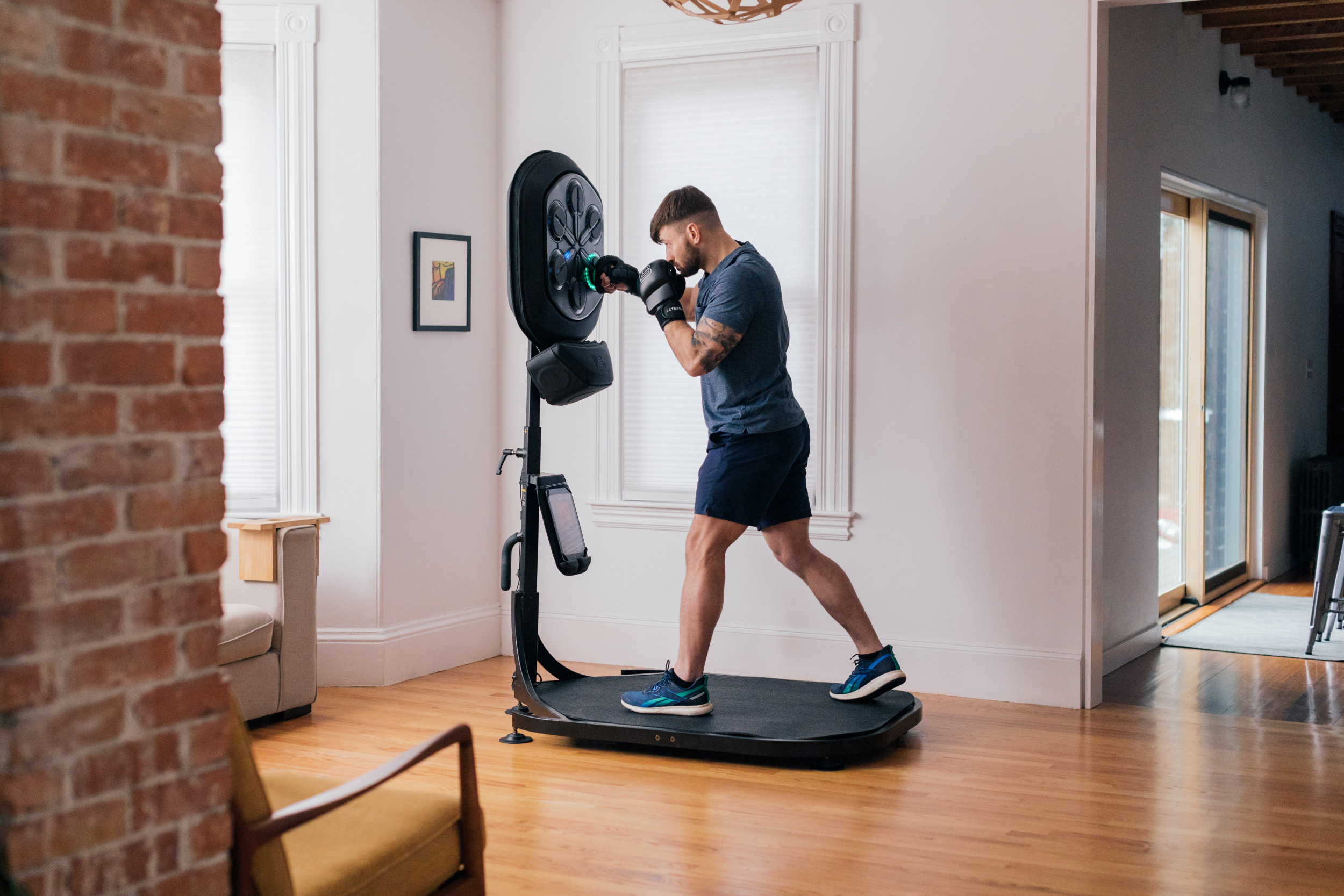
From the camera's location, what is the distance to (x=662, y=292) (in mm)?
3828

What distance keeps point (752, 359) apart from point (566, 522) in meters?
0.82

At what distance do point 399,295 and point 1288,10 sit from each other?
14.1ft

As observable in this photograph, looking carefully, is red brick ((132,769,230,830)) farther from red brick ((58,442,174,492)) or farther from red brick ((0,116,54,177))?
red brick ((0,116,54,177))

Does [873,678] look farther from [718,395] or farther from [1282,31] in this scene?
[1282,31]

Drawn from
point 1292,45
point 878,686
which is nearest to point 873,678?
point 878,686

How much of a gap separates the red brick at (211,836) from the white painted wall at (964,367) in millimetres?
3299

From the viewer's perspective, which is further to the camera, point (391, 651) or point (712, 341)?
point (391, 651)

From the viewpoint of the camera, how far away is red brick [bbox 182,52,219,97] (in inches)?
62.9

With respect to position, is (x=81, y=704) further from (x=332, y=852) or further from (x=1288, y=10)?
(x=1288, y=10)

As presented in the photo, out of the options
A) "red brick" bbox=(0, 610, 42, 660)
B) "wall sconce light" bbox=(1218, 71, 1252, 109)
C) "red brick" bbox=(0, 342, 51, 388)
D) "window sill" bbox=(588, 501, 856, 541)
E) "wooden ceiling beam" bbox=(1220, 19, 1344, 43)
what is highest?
"wooden ceiling beam" bbox=(1220, 19, 1344, 43)

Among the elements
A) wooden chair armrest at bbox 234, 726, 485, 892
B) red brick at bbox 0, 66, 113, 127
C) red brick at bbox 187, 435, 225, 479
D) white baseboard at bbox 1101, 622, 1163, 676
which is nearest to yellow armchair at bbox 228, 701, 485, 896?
wooden chair armrest at bbox 234, 726, 485, 892

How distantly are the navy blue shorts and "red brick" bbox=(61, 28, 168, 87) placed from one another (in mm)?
2507

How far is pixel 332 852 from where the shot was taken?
1991mm

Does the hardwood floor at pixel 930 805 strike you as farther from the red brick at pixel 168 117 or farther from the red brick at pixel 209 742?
the red brick at pixel 168 117
